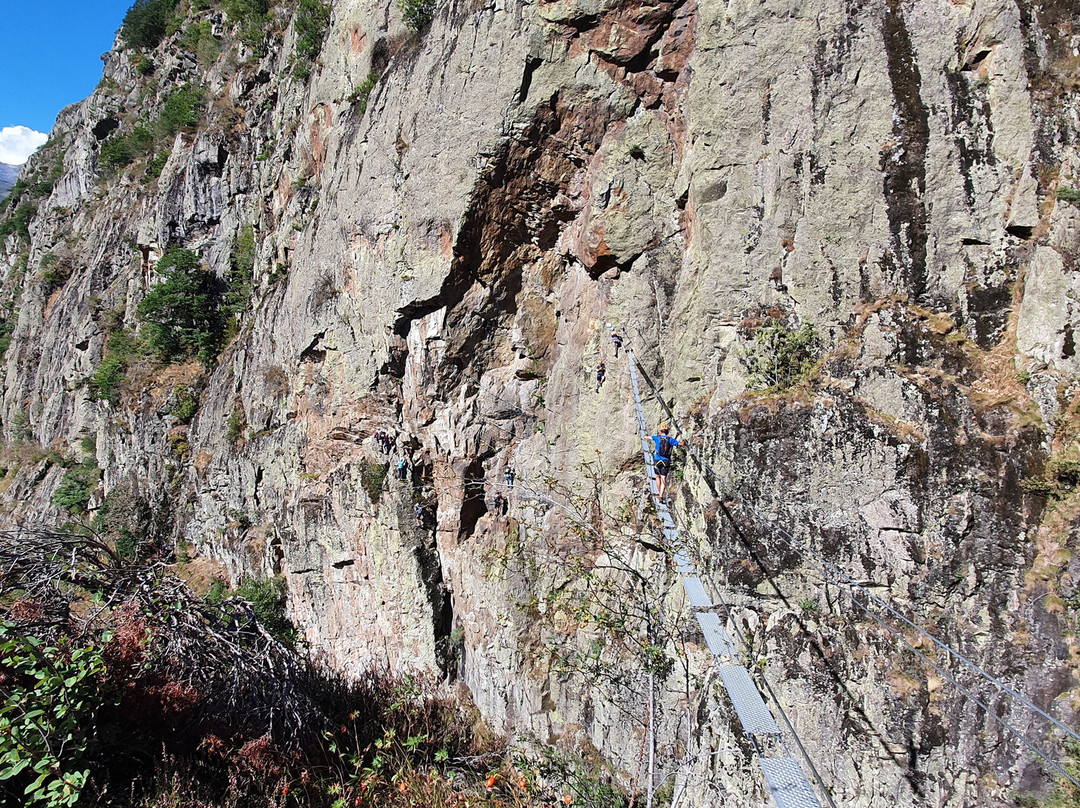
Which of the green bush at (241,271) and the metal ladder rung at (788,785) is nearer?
the metal ladder rung at (788,785)

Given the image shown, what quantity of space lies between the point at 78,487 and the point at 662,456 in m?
23.5

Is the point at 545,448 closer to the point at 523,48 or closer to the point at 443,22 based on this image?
the point at 523,48

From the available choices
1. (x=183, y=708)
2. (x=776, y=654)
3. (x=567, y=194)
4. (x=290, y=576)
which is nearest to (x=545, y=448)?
(x=567, y=194)

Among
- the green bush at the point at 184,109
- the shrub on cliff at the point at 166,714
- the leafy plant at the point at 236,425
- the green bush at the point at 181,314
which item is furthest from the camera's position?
the green bush at the point at 184,109

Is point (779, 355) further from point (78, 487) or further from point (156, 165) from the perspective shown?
point (156, 165)

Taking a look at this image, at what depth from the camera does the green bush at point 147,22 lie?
91.7ft

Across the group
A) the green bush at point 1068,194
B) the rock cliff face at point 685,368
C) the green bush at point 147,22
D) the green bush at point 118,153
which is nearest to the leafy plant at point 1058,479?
the rock cliff face at point 685,368

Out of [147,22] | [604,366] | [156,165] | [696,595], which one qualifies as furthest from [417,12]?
[147,22]

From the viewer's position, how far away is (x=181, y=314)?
19.4m

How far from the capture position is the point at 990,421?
502 cm

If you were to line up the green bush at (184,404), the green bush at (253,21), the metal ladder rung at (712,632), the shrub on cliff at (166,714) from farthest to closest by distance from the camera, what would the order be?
the green bush at (253,21) < the green bush at (184,404) < the metal ladder rung at (712,632) < the shrub on cliff at (166,714)

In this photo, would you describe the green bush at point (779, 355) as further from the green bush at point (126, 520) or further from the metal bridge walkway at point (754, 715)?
the green bush at point (126, 520)

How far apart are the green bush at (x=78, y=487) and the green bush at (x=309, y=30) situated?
16174 millimetres

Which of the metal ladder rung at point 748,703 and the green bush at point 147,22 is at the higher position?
the green bush at point 147,22
